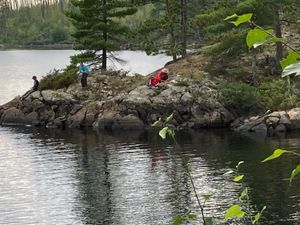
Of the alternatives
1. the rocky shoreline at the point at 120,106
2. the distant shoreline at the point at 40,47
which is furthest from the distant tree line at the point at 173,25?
the distant shoreline at the point at 40,47

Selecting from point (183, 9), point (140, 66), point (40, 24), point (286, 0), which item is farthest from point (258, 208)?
point (40, 24)

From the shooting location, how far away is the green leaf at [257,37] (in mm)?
2855

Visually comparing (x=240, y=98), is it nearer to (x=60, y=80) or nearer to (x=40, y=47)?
(x=60, y=80)

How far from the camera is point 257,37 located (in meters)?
2.91

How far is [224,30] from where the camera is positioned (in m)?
45.1

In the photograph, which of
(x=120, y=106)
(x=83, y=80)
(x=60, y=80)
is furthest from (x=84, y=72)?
(x=120, y=106)

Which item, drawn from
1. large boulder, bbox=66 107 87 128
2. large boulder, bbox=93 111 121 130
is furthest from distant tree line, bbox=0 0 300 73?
large boulder, bbox=93 111 121 130

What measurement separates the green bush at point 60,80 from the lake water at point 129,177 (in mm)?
6104

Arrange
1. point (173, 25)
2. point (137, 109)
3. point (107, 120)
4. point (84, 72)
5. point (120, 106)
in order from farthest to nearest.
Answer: point (173, 25) → point (84, 72) → point (107, 120) → point (120, 106) → point (137, 109)

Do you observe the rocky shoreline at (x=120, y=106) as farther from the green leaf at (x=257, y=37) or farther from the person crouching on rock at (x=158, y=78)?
the green leaf at (x=257, y=37)

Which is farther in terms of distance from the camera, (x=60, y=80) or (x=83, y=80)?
(x=60, y=80)

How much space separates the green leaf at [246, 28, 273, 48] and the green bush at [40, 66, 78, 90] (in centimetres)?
4715

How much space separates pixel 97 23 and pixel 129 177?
78.3 ft

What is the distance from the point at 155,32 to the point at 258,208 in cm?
3187
